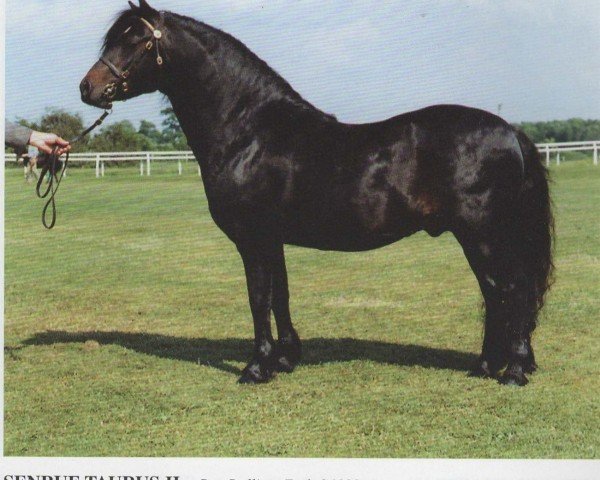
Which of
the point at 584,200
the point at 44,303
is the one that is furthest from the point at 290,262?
the point at 584,200

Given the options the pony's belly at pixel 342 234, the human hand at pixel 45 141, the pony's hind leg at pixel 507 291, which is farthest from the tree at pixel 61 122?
the pony's hind leg at pixel 507 291

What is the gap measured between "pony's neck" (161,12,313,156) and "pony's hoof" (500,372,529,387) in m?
2.43

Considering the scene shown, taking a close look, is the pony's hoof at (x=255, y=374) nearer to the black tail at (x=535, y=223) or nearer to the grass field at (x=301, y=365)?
the grass field at (x=301, y=365)

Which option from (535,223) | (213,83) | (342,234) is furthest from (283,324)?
(535,223)

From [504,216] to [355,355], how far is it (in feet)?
6.01

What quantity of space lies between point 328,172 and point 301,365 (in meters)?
1.65

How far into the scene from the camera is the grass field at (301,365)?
4449 mm

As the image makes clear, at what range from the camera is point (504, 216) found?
16.8 feet

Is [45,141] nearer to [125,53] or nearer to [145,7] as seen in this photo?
[125,53]

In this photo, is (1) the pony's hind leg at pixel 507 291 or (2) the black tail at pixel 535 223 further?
(2) the black tail at pixel 535 223

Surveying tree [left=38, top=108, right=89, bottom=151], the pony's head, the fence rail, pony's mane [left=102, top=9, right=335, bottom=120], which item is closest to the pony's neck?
pony's mane [left=102, top=9, right=335, bottom=120]

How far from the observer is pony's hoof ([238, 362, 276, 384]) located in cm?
540

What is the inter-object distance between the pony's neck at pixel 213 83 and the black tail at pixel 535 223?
5.49 feet

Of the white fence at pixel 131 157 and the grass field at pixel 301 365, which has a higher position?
the white fence at pixel 131 157
